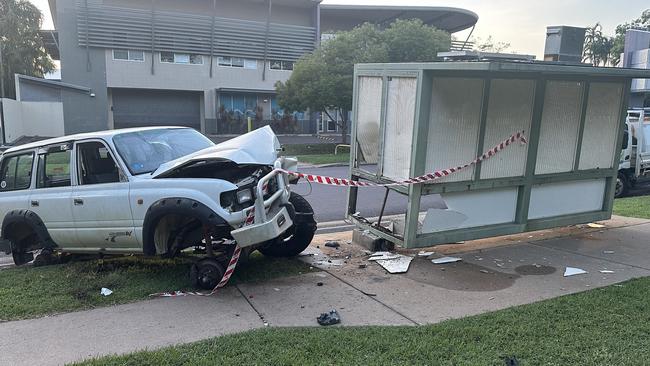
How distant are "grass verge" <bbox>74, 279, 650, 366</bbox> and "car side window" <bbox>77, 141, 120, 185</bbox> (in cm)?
275

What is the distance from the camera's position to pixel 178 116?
4359 cm

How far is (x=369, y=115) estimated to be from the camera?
7.24m

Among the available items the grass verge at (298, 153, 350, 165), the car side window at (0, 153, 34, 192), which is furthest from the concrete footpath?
the grass verge at (298, 153, 350, 165)

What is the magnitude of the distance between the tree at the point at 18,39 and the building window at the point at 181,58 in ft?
41.0

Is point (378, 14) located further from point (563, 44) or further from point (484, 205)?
point (484, 205)

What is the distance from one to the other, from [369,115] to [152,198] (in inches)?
131

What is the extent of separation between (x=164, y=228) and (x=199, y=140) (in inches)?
62.4

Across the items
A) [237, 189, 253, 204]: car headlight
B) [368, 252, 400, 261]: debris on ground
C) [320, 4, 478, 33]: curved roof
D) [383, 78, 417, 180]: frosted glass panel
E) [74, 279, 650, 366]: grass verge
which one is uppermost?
[320, 4, 478, 33]: curved roof

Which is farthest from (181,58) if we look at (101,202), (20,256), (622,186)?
(101,202)

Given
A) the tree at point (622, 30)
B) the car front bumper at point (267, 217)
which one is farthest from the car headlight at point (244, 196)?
the tree at point (622, 30)

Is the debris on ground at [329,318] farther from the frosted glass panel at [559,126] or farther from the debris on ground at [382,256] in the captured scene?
the frosted glass panel at [559,126]

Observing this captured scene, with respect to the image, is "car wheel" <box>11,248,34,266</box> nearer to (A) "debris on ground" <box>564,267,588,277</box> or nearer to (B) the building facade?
(A) "debris on ground" <box>564,267,588,277</box>

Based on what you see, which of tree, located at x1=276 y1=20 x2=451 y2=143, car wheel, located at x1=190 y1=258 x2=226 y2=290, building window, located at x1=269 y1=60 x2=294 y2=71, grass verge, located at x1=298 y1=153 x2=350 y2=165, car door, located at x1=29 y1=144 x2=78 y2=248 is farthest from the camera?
building window, located at x1=269 y1=60 x2=294 y2=71

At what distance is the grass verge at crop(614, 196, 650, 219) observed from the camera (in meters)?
9.74
